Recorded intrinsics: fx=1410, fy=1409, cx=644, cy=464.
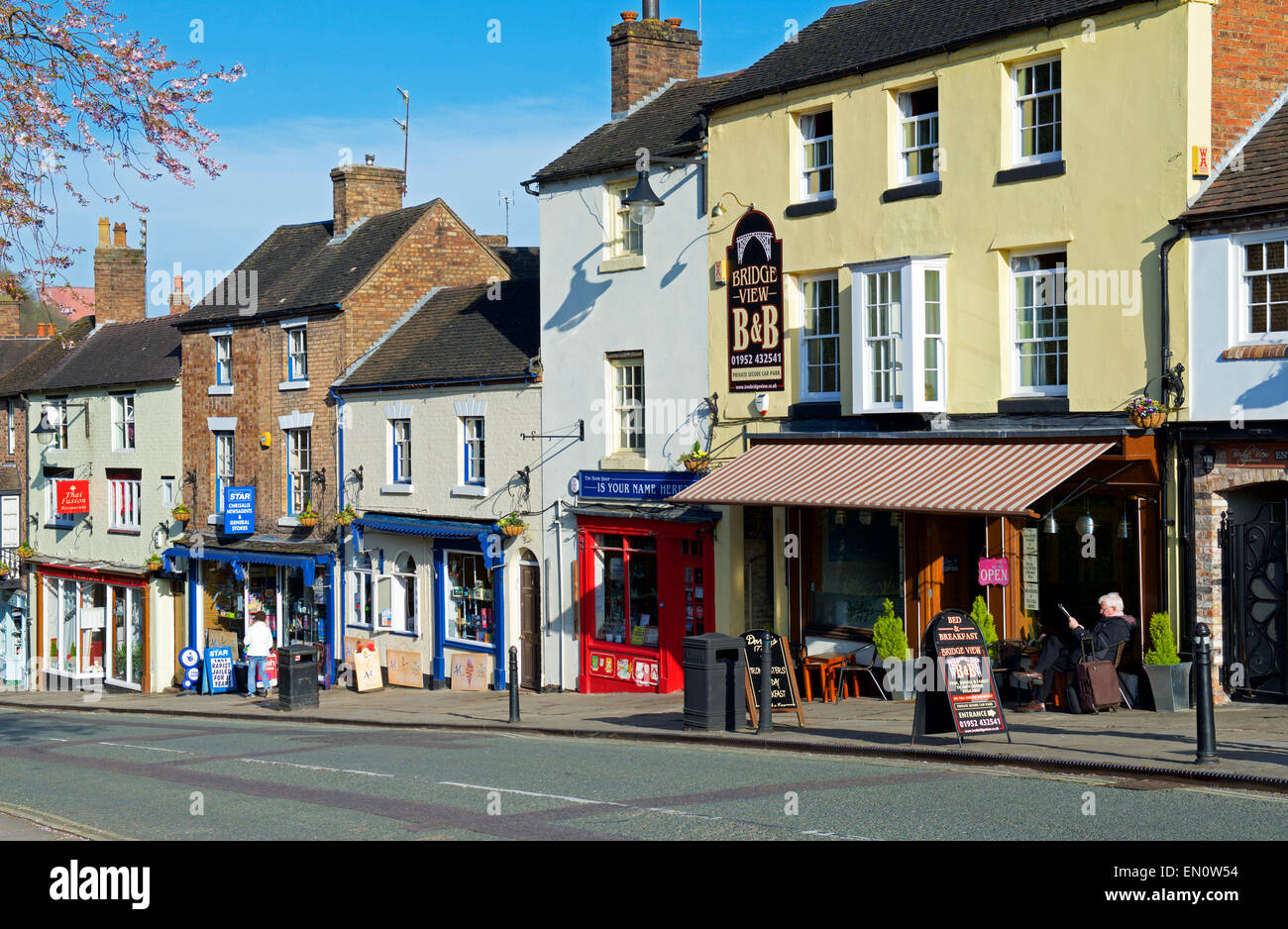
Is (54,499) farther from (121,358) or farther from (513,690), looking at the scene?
(513,690)

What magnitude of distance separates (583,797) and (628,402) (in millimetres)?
13065

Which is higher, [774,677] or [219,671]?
[774,677]

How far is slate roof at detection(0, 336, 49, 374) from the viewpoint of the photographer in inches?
1861

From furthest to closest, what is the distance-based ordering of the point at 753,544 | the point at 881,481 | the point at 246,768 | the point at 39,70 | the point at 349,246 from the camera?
the point at 349,246 < the point at 753,544 < the point at 881,481 < the point at 246,768 < the point at 39,70

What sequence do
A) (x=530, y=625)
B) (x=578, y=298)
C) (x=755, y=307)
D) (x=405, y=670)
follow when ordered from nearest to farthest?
(x=755, y=307)
(x=578, y=298)
(x=530, y=625)
(x=405, y=670)

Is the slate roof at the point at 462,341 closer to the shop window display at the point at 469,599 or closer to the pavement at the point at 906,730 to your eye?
the shop window display at the point at 469,599

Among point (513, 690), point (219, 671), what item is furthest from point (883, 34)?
point (219, 671)

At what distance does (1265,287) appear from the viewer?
16.0 meters

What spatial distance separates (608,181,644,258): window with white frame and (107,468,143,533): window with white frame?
62.5 ft

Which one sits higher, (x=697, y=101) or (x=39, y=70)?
(x=697, y=101)

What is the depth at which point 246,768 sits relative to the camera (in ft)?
52.1
